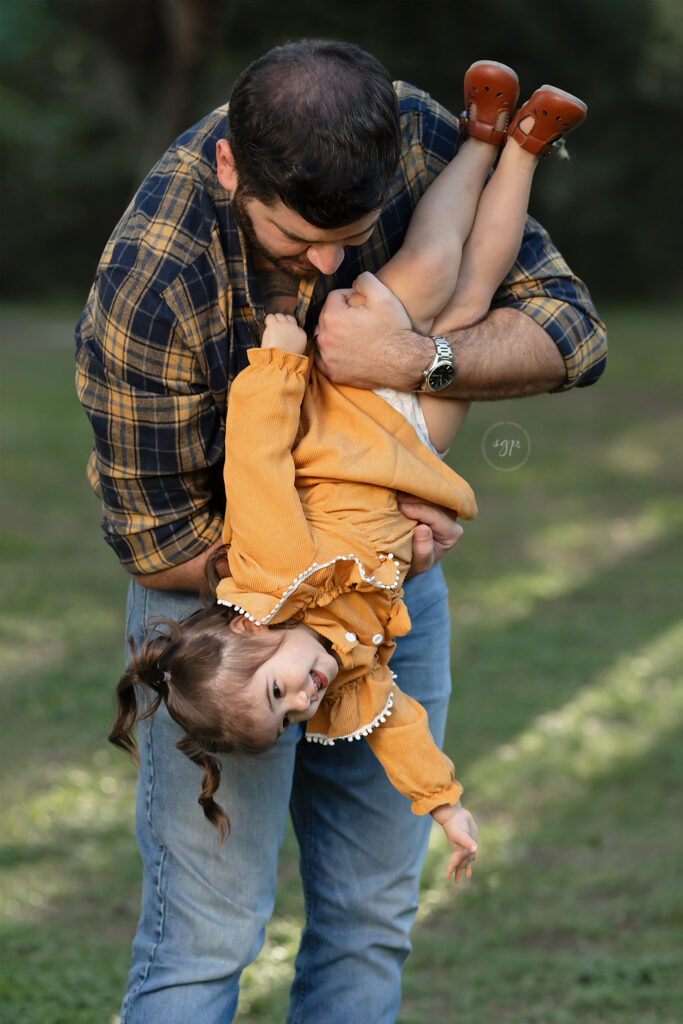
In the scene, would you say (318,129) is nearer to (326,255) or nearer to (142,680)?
(326,255)

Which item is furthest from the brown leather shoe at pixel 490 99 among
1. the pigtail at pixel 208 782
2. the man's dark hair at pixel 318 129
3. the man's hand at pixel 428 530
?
the pigtail at pixel 208 782

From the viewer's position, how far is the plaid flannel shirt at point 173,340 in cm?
196

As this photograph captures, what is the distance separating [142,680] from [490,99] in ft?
4.31

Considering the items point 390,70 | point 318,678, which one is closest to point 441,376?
point 318,678

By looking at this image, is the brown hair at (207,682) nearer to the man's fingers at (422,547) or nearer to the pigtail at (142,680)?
the pigtail at (142,680)

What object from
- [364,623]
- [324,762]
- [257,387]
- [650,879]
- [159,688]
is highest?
[257,387]

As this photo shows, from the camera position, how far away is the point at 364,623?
6.79ft

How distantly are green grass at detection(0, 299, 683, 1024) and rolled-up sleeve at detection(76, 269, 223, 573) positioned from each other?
4.89 ft

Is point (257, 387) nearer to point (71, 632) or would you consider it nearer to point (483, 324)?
point (483, 324)

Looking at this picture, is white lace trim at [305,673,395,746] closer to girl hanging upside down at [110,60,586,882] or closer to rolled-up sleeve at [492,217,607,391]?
girl hanging upside down at [110,60,586,882]

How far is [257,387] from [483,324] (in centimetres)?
56

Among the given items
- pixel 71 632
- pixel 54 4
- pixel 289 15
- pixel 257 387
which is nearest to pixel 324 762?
pixel 257 387

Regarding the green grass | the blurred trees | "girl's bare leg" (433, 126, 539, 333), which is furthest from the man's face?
the blurred trees

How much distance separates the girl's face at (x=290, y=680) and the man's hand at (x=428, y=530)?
0.88ft
